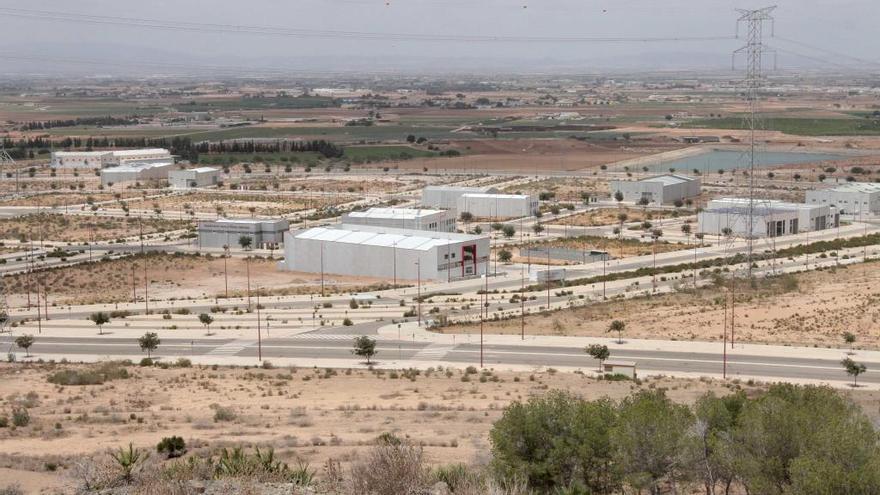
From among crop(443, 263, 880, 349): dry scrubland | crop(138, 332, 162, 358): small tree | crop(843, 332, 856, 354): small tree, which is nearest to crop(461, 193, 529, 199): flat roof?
crop(443, 263, 880, 349): dry scrubland

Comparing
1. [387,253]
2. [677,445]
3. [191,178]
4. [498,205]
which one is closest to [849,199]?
[498,205]

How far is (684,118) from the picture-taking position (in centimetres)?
17175

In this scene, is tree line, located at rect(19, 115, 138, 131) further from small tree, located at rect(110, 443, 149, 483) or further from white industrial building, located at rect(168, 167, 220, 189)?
small tree, located at rect(110, 443, 149, 483)

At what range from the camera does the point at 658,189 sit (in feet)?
268

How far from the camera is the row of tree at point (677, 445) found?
634 inches

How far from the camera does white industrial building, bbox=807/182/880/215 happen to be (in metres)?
73.6

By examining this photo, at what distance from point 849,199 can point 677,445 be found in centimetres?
6177

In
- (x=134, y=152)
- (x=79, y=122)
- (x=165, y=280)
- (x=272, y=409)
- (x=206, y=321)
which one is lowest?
(x=165, y=280)

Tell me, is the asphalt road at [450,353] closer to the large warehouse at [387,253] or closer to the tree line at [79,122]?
the large warehouse at [387,253]

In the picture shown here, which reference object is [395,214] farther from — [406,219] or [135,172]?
[135,172]

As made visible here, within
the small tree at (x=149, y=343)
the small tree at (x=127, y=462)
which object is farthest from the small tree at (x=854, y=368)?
the small tree at (x=149, y=343)

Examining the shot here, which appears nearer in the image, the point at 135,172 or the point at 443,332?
the point at 443,332

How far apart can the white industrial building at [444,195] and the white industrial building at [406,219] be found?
1449 centimetres

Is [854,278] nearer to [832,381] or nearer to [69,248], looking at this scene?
[832,381]
